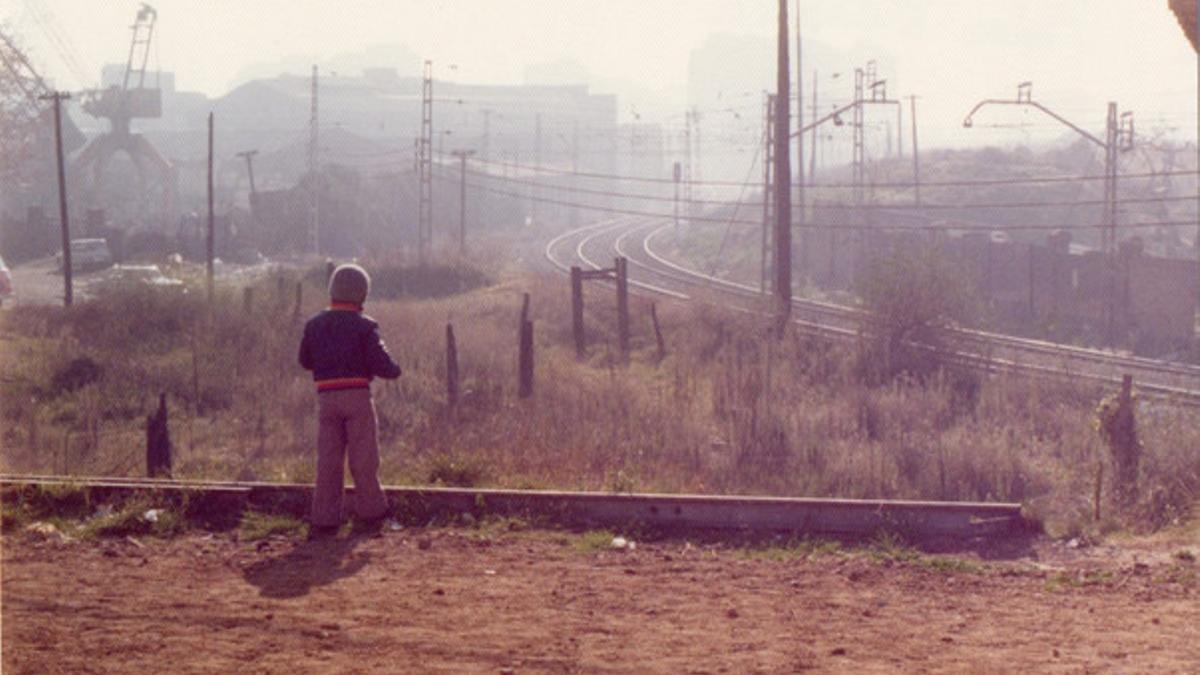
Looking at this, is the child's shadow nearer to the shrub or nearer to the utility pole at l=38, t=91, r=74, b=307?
the shrub

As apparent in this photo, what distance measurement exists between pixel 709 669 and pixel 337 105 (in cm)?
11246

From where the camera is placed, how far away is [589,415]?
1688 centimetres

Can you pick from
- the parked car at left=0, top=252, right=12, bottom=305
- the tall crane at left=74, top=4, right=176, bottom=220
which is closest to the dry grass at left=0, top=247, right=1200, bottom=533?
the parked car at left=0, top=252, right=12, bottom=305

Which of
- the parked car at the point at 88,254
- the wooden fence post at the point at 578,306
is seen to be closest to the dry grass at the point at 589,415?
the wooden fence post at the point at 578,306

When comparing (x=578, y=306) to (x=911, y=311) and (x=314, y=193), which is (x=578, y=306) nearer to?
(x=911, y=311)

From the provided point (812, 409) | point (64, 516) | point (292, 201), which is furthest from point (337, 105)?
point (64, 516)

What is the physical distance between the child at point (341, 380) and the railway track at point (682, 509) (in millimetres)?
674

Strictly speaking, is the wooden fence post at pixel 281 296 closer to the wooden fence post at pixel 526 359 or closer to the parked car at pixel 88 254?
the parked car at pixel 88 254

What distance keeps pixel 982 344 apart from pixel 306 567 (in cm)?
2162

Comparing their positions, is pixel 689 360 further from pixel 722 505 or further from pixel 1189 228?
pixel 1189 228

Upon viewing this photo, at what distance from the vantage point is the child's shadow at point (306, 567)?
7312mm

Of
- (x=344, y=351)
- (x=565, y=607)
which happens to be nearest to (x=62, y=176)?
(x=344, y=351)

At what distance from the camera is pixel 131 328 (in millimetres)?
29219

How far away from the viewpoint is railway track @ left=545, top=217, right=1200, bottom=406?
24.3 metres
